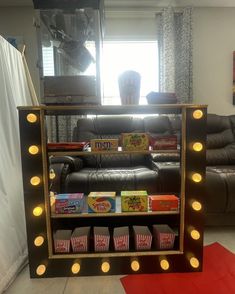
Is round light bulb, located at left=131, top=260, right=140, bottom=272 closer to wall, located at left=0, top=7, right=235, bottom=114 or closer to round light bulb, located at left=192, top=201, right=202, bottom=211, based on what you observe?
round light bulb, located at left=192, top=201, right=202, bottom=211

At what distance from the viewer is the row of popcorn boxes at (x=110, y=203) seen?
1276mm

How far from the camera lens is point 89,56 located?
Result: 1.50 meters

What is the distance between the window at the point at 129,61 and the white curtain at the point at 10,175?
1.53 meters

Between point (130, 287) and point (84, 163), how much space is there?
4.08 ft

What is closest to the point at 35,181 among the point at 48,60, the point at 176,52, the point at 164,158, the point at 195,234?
the point at 48,60

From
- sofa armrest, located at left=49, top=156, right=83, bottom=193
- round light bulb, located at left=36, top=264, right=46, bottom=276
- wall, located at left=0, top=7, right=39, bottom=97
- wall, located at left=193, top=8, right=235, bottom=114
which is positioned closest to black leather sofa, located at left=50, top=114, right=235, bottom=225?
sofa armrest, located at left=49, top=156, right=83, bottom=193

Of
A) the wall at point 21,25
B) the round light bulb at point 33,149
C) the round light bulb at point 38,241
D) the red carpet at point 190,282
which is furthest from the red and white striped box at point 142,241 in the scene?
the wall at point 21,25

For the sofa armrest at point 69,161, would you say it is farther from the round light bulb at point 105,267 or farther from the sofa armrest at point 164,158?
the round light bulb at point 105,267

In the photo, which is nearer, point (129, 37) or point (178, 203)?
point (178, 203)

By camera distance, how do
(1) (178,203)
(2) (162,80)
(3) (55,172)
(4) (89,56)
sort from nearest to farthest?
(1) (178,203) < (4) (89,56) < (3) (55,172) < (2) (162,80)

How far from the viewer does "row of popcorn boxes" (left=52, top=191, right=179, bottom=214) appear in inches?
50.3

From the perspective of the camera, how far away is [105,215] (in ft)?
4.17

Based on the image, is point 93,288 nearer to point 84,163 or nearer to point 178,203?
point 178,203

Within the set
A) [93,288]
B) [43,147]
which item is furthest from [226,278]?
[43,147]
